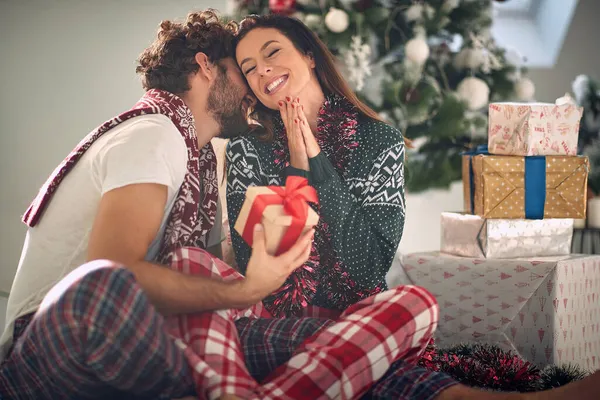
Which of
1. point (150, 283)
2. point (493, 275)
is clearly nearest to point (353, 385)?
point (150, 283)

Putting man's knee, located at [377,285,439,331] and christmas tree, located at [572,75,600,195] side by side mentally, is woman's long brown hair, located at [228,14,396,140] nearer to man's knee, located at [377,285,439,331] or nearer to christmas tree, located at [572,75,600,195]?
man's knee, located at [377,285,439,331]

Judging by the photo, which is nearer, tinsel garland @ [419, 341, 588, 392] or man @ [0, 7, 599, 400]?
man @ [0, 7, 599, 400]

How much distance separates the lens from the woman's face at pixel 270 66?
1132mm

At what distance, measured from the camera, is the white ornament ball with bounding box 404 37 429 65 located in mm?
1859

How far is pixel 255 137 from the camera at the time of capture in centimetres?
117

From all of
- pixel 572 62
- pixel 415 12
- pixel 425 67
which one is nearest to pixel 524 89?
pixel 425 67

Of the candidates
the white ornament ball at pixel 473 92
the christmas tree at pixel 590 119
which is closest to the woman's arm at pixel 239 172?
the white ornament ball at pixel 473 92

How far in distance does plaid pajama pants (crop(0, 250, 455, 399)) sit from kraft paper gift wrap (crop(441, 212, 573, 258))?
572mm

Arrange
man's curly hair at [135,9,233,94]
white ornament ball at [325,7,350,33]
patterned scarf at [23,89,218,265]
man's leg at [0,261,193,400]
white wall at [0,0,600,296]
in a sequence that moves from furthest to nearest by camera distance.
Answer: white ornament ball at [325,7,350,33] < white wall at [0,0,600,296] < man's curly hair at [135,9,233,94] < patterned scarf at [23,89,218,265] < man's leg at [0,261,193,400]

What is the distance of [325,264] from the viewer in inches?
44.1

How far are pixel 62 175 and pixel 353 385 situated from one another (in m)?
0.53

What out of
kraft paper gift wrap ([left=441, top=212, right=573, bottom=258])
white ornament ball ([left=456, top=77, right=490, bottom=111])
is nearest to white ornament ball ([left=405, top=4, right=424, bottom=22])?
white ornament ball ([left=456, top=77, right=490, bottom=111])

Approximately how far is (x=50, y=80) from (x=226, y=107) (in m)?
0.75

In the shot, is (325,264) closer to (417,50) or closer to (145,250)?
(145,250)
